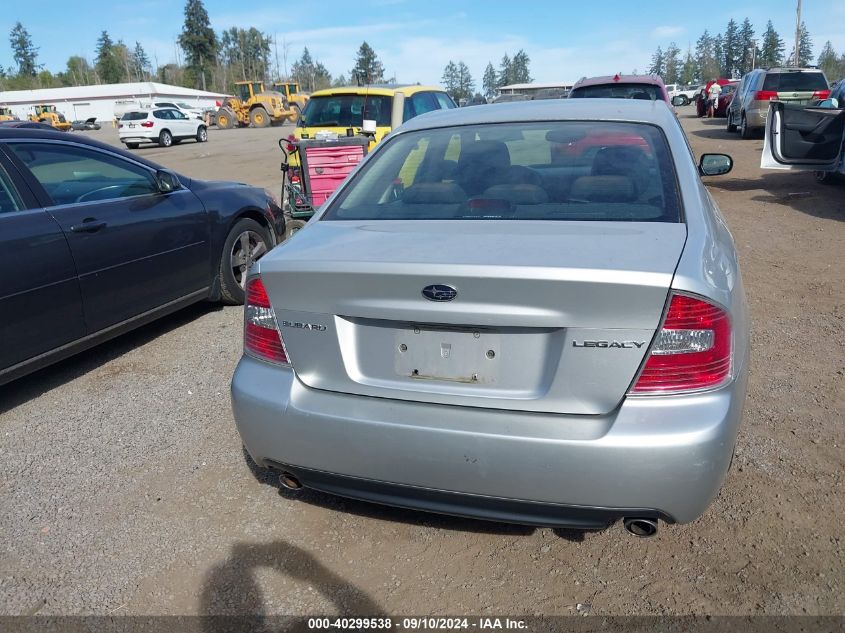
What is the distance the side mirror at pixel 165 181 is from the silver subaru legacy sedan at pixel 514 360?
2645 millimetres

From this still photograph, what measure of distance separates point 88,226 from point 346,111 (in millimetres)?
5996

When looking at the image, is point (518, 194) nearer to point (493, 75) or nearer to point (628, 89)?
point (628, 89)

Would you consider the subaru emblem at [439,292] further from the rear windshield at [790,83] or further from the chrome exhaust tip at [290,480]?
the rear windshield at [790,83]

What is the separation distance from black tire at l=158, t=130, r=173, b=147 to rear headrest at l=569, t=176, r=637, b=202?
3209cm

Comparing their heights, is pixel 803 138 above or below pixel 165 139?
below

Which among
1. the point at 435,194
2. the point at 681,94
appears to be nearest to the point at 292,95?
the point at 681,94

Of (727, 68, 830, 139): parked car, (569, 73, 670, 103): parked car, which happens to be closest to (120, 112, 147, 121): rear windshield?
(727, 68, 830, 139): parked car

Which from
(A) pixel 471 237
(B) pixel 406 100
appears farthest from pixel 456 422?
(B) pixel 406 100

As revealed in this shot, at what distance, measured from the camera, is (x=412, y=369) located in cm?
223

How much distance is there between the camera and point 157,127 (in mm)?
30906

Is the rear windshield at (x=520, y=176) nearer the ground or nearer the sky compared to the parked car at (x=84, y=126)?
nearer the ground

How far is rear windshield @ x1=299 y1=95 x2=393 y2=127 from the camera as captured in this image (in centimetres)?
944

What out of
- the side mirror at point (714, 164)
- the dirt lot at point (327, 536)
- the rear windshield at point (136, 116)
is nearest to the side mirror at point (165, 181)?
the dirt lot at point (327, 536)

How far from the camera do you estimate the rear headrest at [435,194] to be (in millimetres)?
2844
